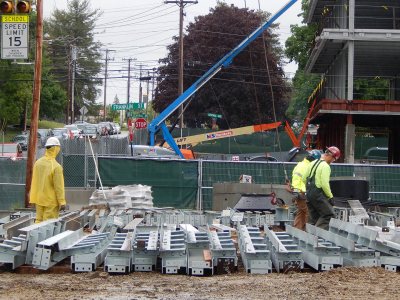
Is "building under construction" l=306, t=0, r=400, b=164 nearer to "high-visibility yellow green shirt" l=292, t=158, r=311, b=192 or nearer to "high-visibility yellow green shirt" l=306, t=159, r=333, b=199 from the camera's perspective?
"high-visibility yellow green shirt" l=292, t=158, r=311, b=192

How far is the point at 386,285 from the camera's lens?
10.0 metres

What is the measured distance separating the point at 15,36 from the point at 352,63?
18.3 meters

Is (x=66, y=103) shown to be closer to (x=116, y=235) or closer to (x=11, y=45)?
(x=11, y=45)

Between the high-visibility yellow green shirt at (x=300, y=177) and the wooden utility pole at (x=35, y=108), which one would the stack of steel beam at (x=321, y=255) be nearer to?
the high-visibility yellow green shirt at (x=300, y=177)

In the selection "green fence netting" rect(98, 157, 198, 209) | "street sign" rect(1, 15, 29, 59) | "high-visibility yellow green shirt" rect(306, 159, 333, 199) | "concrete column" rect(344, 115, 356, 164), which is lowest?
"green fence netting" rect(98, 157, 198, 209)

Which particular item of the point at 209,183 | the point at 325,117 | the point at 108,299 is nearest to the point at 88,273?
the point at 108,299

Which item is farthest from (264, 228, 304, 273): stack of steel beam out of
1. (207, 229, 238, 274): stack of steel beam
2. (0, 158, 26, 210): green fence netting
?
(0, 158, 26, 210): green fence netting

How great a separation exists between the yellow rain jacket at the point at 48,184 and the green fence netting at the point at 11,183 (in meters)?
11.3

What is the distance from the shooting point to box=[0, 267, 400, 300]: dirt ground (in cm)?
930

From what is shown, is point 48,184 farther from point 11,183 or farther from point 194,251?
point 11,183

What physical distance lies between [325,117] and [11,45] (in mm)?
22318

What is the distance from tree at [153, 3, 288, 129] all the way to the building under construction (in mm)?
19031

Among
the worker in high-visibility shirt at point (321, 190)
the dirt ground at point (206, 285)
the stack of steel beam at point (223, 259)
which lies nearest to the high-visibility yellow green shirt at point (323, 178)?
the worker in high-visibility shirt at point (321, 190)

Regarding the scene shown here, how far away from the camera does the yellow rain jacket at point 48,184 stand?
13.0 m
